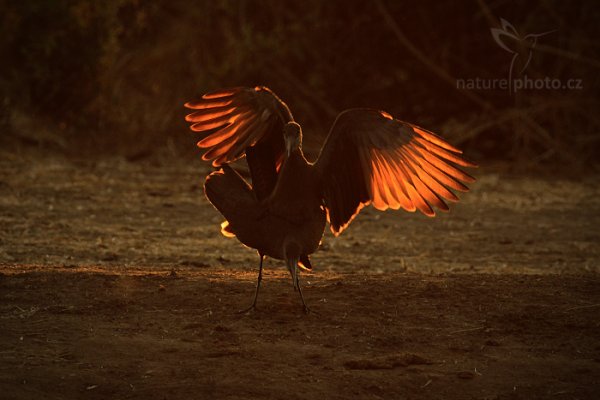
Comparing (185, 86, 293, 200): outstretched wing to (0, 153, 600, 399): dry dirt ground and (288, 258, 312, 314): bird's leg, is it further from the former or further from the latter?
(0, 153, 600, 399): dry dirt ground

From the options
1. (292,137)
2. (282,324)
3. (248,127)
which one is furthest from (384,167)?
(282,324)

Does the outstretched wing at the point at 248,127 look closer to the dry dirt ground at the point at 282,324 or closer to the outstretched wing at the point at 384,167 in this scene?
the outstretched wing at the point at 384,167

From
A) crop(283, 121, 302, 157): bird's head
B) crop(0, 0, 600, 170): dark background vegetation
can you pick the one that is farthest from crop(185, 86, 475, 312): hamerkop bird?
crop(0, 0, 600, 170): dark background vegetation

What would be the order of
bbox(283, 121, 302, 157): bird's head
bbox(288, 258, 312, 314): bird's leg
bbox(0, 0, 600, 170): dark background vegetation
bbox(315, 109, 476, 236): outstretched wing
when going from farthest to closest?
bbox(0, 0, 600, 170): dark background vegetation → bbox(315, 109, 476, 236): outstretched wing → bbox(288, 258, 312, 314): bird's leg → bbox(283, 121, 302, 157): bird's head

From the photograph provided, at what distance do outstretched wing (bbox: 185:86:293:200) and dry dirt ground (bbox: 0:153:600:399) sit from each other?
73 centimetres

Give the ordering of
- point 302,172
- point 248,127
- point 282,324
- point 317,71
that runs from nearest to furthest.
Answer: point 282,324, point 302,172, point 248,127, point 317,71

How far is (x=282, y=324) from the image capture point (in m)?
5.29

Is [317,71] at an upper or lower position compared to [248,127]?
upper

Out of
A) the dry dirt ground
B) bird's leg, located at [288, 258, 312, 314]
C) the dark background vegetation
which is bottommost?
the dry dirt ground

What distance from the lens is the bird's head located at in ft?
17.4

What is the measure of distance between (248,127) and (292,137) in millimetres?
451

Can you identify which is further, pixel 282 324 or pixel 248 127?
pixel 248 127

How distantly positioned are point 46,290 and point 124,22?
1013 centimetres

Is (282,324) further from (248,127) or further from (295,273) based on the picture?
(248,127)
